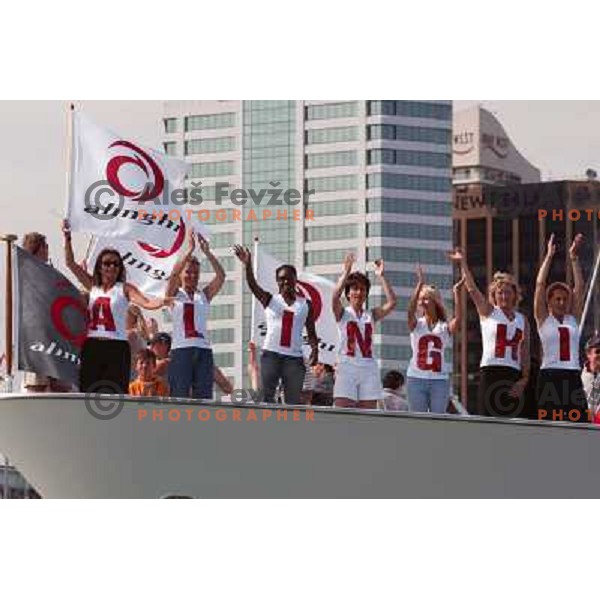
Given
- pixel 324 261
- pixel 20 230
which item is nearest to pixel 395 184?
pixel 324 261

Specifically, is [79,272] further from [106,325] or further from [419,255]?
[419,255]

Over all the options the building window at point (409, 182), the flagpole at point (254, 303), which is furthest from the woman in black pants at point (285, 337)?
the building window at point (409, 182)

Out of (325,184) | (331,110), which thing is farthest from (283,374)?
(331,110)

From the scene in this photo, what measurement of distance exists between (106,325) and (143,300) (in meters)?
0.56

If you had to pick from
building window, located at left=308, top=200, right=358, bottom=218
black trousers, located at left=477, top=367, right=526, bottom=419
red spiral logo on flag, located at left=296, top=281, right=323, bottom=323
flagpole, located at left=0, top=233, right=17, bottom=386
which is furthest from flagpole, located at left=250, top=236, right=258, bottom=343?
building window, located at left=308, top=200, right=358, bottom=218

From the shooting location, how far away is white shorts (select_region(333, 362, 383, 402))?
21609 millimetres

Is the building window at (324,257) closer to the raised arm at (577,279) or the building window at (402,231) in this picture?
the building window at (402,231)

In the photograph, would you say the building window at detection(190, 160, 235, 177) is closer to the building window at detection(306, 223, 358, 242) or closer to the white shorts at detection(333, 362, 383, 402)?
the building window at detection(306, 223, 358, 242)

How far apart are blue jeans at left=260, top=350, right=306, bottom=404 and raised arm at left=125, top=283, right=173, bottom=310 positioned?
98 centimetres

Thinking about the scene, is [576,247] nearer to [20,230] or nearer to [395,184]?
[20,230]

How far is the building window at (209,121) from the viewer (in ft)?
85.3

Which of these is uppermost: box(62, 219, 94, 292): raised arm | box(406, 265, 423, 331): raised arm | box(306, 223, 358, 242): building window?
box(306, 223, 358, 242): building window

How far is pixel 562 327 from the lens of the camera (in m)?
21.5

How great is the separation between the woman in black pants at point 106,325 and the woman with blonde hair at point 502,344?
280 centimetres
